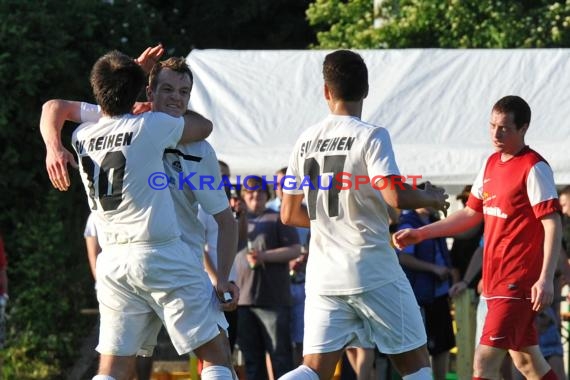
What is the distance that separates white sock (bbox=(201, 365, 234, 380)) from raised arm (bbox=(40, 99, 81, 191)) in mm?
1229

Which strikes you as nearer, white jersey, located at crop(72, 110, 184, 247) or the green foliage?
white jersey, located at crop(72, 110, 184, 247)

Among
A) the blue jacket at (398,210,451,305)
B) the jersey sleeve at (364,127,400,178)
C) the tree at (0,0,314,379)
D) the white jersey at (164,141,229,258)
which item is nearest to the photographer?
the jersey sleeve at (364,127,400,178)

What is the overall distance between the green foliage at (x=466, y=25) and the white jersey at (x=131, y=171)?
935 cm

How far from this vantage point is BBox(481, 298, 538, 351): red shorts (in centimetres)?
796

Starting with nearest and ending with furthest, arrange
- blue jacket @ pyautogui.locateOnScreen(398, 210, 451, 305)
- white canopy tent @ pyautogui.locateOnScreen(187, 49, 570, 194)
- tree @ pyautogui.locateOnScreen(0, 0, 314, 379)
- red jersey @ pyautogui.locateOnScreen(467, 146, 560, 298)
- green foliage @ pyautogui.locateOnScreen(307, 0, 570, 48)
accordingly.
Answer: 1. red jersey @ pyautogui.locateOnScreen(467, 146, 560, 298)
2. white canopy tent @ pyautogui.locateOnScreen(187, 49, 570, 194)
3. blue jacket @ pyautogui.locateOnScreen(398, 210, 451, 305)
4. tree @ pyautogui.locateOnScreen(0, 0, 314, 379)
5. green foliage @ pyautogui.locateOnScreen(307, 0, 570, 48)

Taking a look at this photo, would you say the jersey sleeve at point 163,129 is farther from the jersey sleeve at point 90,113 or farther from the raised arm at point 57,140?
the raised arm at point 57,140

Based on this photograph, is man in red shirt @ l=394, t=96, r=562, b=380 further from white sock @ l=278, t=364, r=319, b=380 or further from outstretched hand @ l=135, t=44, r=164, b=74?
outstretched hand @ l=135, t=44, r=164, b=74

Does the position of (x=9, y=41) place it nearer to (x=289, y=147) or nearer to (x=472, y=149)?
(x=289, y=147)

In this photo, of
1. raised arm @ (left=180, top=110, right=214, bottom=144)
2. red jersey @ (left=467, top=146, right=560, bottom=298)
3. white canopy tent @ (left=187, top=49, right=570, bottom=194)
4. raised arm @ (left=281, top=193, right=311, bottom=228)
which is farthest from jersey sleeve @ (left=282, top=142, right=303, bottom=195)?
white canopy tent @ (left=187, top=49, right=570, bottom=194)

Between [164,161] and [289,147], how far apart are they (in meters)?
Answer: 4.35

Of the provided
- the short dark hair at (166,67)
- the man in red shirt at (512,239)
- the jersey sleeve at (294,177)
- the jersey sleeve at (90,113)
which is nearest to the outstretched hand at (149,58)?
the short dark hair at (166,67)

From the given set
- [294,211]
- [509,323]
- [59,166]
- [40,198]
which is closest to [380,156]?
[294,211]

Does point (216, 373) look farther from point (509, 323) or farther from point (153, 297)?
point (509, 323)

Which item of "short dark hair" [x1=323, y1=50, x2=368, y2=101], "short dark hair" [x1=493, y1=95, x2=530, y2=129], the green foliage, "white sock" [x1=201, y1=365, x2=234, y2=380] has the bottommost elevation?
"white sock" [x1=201, y1=365, x2=234, y2=380]
